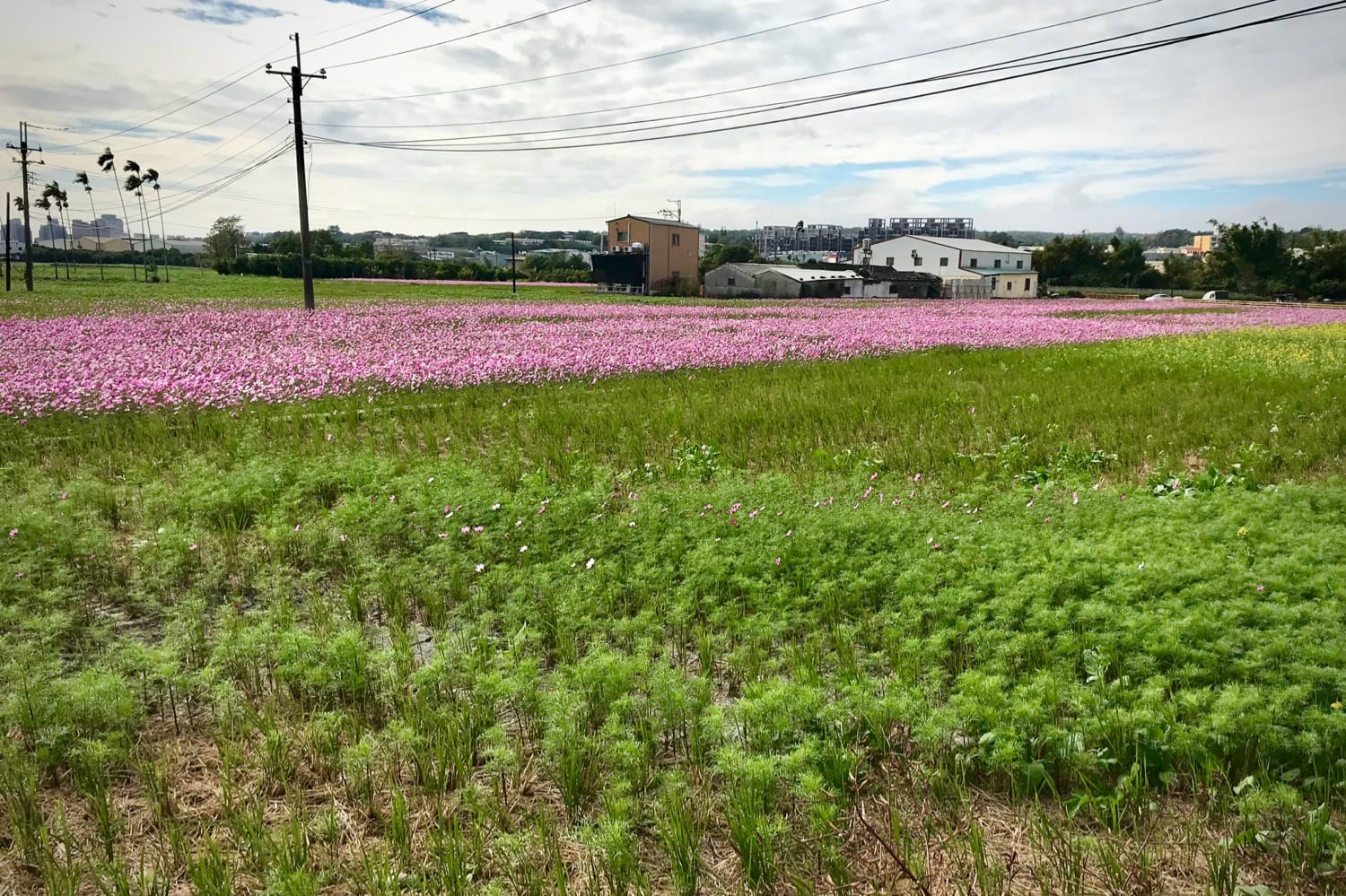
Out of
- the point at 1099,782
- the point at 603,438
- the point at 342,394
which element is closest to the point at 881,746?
the point at 1099,782

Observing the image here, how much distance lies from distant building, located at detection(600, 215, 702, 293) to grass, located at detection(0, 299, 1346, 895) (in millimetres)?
59390

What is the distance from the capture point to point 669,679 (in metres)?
4.02

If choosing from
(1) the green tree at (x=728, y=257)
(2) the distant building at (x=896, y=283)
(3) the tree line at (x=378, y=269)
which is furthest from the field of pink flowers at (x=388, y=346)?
(1) the green tree at (x=728, y=257)

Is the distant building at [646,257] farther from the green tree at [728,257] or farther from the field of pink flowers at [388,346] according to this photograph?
the field of pink flowers at [388,346]

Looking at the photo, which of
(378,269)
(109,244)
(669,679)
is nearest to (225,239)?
(378,269)

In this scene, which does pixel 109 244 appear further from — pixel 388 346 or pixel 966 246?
pixel 388 346

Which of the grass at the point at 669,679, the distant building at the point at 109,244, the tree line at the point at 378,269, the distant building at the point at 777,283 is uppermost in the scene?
the distant building at the point at 109,244

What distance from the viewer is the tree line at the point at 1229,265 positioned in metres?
72.1

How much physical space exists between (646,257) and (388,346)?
164ft

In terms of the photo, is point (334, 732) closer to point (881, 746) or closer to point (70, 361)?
point (881, 746)

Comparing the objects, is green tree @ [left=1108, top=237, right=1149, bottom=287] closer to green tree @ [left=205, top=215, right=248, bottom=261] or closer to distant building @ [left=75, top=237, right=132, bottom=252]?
green tree @ [left=205, top=215, right=248, bottom=261]

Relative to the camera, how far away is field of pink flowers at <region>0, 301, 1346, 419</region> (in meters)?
12.2

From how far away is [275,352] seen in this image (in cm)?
1636

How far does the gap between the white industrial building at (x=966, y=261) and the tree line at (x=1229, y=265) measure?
4404mm
